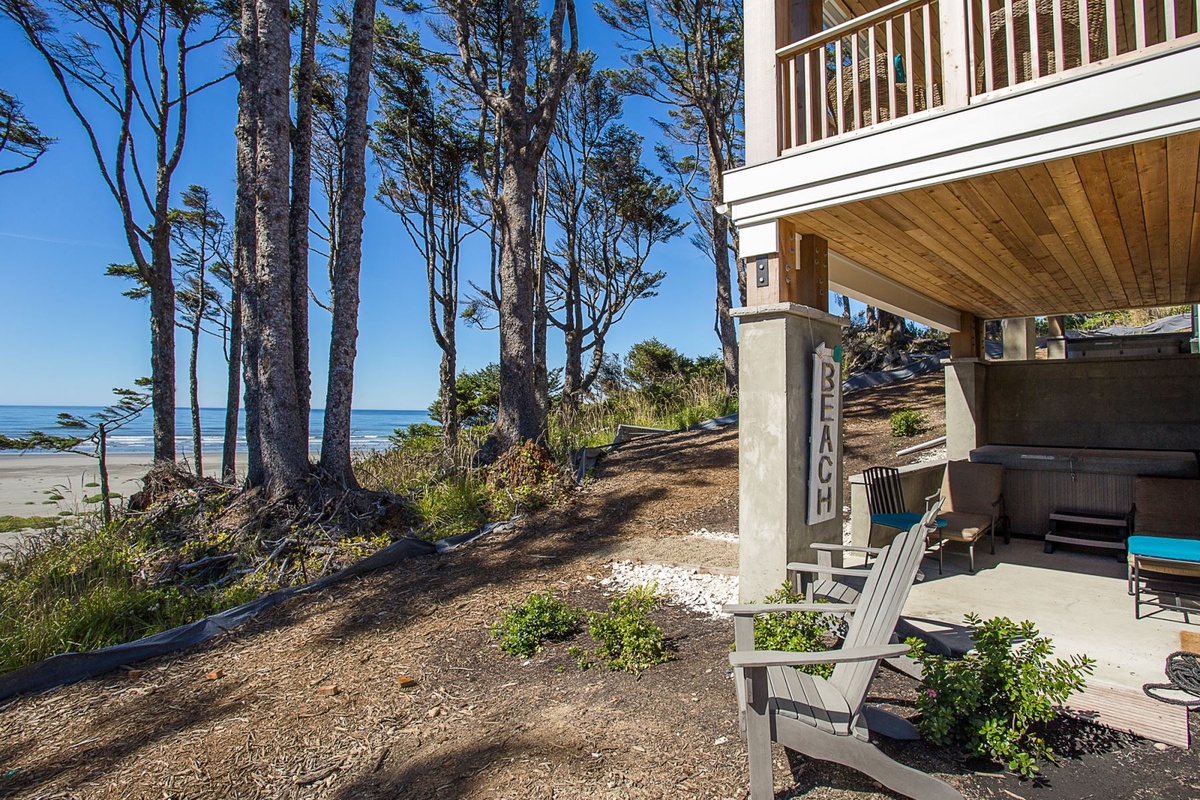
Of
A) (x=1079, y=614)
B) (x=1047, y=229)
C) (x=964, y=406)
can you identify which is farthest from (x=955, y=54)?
(x=964, y=406)

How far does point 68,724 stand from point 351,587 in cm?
188

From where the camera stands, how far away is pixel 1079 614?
10.9 feet

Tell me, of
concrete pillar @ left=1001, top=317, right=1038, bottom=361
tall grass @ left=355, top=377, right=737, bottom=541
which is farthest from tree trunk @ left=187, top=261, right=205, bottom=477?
concrete pillar @ left=1001, top=317, right=1038, bottom=361

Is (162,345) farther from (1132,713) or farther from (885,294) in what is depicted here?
(1132,713)

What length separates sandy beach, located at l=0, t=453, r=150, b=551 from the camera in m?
7.77

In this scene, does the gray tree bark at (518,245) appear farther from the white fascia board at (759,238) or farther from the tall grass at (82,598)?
the white fascia board at (759,238)

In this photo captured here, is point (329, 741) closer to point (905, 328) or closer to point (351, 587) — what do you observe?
point (351, 587)

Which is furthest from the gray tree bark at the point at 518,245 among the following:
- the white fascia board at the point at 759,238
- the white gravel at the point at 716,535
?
the white fascia board at the point at 759,238

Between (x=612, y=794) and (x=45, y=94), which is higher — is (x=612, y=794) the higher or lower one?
the lower one

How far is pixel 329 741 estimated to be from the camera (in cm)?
257

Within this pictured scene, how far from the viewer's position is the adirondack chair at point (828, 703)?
5.85ft

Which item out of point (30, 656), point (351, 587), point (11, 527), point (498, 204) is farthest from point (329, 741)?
point (11, 527)

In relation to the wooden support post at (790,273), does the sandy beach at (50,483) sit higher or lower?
lower

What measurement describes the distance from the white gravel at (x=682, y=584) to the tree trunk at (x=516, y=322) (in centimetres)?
341
